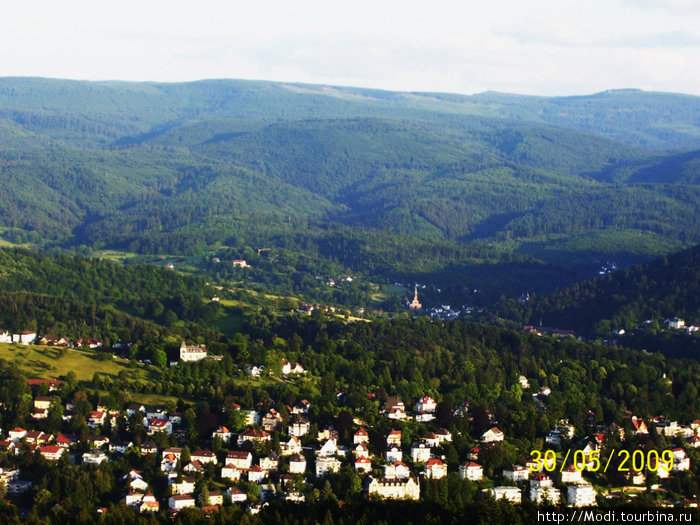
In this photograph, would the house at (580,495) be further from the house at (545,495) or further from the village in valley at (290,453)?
the house at (545,495)

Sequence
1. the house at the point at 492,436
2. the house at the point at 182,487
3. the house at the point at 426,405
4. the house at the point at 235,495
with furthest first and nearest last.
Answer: the house at the point at 426,405, the house at the point at 492,436, the house at the point at 182,487, the house at the point at 235,495

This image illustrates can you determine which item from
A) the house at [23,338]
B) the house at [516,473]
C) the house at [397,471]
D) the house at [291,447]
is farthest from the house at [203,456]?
the house at [23,338]

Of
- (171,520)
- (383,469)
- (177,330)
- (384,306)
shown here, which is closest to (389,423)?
(383,469)

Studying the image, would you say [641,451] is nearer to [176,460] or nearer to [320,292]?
[176,460]

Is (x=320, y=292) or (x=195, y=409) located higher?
(x=195, y=409)

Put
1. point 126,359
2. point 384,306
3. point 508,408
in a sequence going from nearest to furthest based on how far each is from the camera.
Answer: point 508,408
point 126,359
point 384,306
